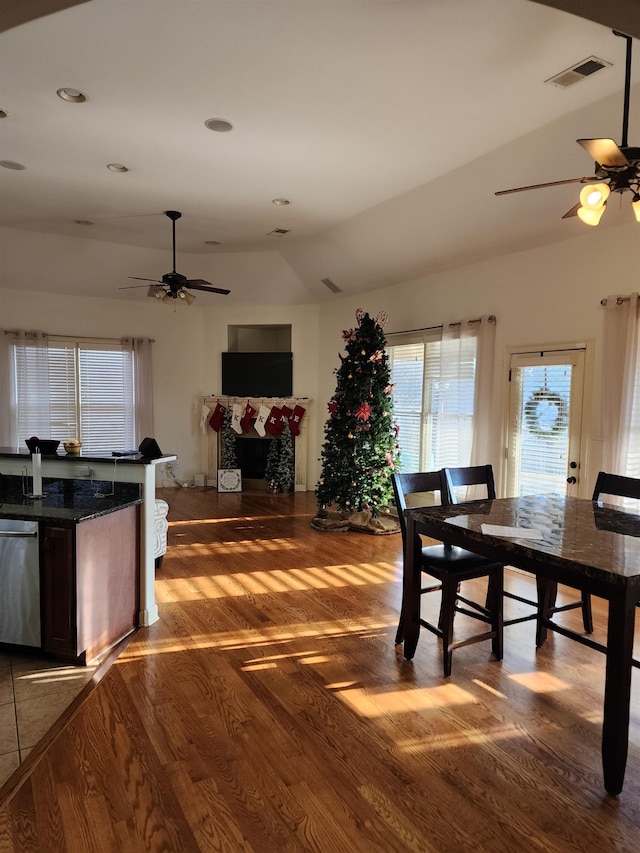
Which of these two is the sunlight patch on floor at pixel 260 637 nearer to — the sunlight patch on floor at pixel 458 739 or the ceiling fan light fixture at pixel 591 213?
the sunlight patch on floor at pixel 458 739

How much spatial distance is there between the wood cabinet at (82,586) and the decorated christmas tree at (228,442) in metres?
5.13

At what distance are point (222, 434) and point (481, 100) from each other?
6158 millimetres

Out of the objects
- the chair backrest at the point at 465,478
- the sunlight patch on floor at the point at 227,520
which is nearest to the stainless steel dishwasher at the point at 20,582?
the chair backrest at the point at 465,478

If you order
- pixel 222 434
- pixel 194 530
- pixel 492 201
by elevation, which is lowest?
pixel 194 530

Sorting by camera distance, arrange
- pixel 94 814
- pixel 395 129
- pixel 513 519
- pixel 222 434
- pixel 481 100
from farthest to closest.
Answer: pixel 222 434, pixel 395 129, pixel 481 100, pixel 513 519, pixel 94 814

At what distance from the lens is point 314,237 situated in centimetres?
655

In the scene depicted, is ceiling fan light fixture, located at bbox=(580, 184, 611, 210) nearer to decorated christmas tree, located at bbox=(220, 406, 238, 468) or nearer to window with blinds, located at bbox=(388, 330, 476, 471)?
window with blinds, located at bbox=(388, 330, 476, 471)

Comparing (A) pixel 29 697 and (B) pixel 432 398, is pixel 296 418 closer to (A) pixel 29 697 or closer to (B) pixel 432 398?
(B) pixel 432 398

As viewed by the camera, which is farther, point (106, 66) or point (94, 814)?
point (106, 66)

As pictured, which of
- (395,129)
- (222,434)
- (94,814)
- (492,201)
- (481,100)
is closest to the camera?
(94,814)

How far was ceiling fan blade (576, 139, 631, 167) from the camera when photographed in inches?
87.9

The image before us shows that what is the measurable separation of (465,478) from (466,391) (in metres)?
2.43

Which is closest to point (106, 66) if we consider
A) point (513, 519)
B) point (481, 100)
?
point (481, 100)

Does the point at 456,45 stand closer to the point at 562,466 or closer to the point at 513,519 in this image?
the point at 513,519
